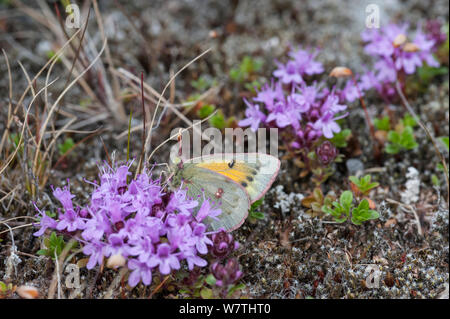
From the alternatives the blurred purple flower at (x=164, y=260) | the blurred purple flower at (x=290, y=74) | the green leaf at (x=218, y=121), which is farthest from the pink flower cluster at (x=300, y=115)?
the blurred purple flower at (x=164, y=260)

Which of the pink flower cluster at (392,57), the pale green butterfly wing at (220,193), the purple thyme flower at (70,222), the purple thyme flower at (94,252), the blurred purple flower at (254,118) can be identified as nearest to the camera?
the purple thyme flower at (94,252)

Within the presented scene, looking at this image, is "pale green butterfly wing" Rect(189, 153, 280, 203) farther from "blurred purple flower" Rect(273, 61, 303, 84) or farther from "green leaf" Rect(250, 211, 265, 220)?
"blurred purple flower" Rect(273, 61, 303, 84)

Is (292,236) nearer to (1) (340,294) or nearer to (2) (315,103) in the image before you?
(1) (340,294)

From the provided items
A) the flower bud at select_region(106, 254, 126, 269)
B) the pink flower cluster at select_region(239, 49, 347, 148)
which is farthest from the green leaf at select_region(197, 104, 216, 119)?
the flower bud at select_region(106, 254, 126, 269)

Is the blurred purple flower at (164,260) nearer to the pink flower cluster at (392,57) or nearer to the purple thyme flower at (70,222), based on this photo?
the purple thyme flower at (70,222)

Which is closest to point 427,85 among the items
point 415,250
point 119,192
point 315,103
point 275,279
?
point 315,103

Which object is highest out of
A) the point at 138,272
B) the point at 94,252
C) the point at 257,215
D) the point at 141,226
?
the point at 257,215

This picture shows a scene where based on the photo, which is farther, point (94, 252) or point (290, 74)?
point (290, 74)

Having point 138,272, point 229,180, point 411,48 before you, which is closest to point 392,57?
point 411,48

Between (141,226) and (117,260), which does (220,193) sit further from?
(117,260)
